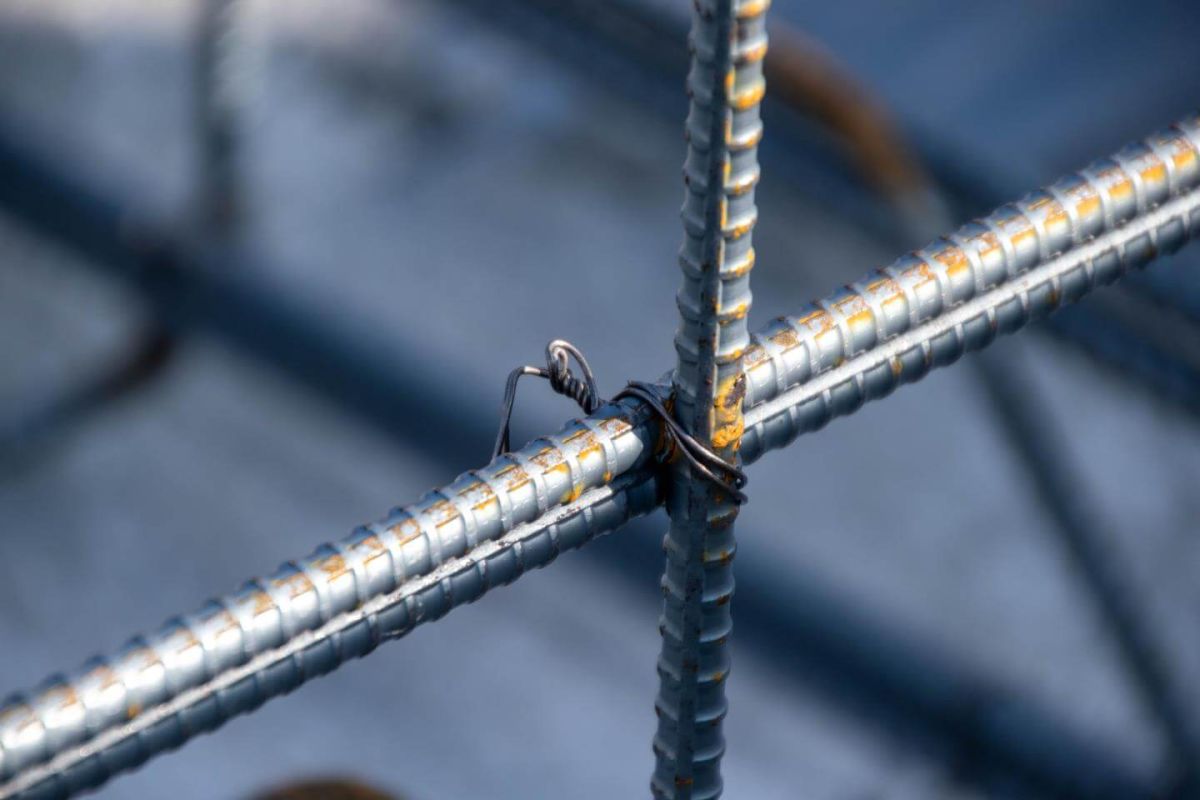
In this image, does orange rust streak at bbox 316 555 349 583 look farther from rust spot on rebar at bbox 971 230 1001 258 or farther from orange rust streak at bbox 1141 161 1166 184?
orange rust streak at bbox 1141 161 1166 184

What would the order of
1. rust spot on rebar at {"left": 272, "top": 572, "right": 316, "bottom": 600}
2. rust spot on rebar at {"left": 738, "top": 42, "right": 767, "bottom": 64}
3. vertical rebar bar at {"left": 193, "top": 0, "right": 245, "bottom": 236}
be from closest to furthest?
rust spot on rebar at {"left": 738, "top": 42, "right": 767, "bottom": 64} < rust spot on rebar at {"left": 272, "top": 572, "right": 316, "bottom": 600} < vertical rebar bar at {"left": 193, "top": 0, "right": 245, "bottom": 236}

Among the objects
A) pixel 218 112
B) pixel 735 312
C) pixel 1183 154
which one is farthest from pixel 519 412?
pixel 735 312

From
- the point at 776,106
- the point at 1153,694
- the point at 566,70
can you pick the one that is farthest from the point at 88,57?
the point at 1153,694

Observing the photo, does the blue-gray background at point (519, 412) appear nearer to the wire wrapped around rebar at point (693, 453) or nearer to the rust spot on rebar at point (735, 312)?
the wire wrapped around rebar at point (693, 453)

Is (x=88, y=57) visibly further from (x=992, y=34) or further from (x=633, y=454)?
(x=633, y=454)

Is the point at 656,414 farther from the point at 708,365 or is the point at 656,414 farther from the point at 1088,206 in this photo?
the point at 1088,206

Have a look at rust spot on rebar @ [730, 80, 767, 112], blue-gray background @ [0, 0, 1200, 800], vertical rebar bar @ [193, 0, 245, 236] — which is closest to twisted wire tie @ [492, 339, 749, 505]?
rust spot on rebar @ [730, 80, 767, 112]
